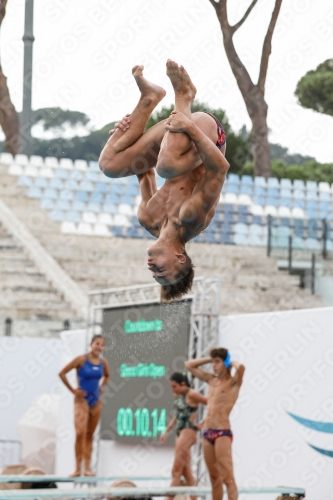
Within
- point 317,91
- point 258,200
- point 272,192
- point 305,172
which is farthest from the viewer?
point 317,91

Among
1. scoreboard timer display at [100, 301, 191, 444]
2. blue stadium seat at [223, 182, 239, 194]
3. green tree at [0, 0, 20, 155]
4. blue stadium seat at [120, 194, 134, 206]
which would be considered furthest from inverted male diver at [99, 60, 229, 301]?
blue stadium seat at [223, 182, 239, 194]

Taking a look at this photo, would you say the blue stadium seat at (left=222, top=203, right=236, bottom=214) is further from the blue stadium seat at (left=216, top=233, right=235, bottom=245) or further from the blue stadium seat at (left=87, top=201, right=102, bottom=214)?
the blue stadium seat at (left=87, top=201, right=102, bottom=214)

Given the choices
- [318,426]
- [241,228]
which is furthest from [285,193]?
[318,426]

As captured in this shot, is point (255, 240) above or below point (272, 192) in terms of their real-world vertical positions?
below

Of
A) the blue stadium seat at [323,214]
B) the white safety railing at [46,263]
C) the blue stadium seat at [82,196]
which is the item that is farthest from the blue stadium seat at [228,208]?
the white safety railing at [46,263]

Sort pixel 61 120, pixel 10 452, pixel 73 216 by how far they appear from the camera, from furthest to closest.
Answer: pixel 61 120 < pixel 73 216 < pixel 10 452

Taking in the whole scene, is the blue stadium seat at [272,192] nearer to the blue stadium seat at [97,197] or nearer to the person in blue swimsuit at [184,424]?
the blue stadium seat at [97,197]

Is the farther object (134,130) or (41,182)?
(41,182)

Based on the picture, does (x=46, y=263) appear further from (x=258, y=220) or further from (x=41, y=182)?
(x=258, y=220)

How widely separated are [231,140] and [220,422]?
614 inches

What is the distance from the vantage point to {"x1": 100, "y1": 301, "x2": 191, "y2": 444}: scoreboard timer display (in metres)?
9.71

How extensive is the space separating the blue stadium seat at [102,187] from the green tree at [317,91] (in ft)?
36.7

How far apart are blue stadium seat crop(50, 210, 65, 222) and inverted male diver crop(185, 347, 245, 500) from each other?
7688mm

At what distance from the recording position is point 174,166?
4.48m
